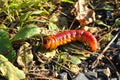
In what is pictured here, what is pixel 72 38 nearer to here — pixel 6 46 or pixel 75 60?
pixel 75 60

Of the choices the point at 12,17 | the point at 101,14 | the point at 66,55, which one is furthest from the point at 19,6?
the point at 101,14

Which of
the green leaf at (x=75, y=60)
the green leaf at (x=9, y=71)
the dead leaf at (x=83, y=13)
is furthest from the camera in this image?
the dead leaf at (x=83, y=13)

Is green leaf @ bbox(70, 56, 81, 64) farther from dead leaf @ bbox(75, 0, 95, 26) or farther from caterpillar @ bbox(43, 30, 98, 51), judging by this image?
dead leaf @ bbox(75, 0, 95, 26)

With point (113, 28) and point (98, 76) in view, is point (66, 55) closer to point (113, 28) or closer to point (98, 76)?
point (98, 76)

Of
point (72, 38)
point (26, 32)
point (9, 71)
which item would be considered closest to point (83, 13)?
point (72, 38)

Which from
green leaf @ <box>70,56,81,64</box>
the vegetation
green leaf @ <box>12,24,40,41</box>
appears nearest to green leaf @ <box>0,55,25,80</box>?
the vegetation

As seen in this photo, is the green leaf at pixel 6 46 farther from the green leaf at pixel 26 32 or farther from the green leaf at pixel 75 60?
the green leaf at pixel 75 60

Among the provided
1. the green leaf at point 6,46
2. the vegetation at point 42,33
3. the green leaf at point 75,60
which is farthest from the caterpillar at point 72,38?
the green leaf at point 6,46
